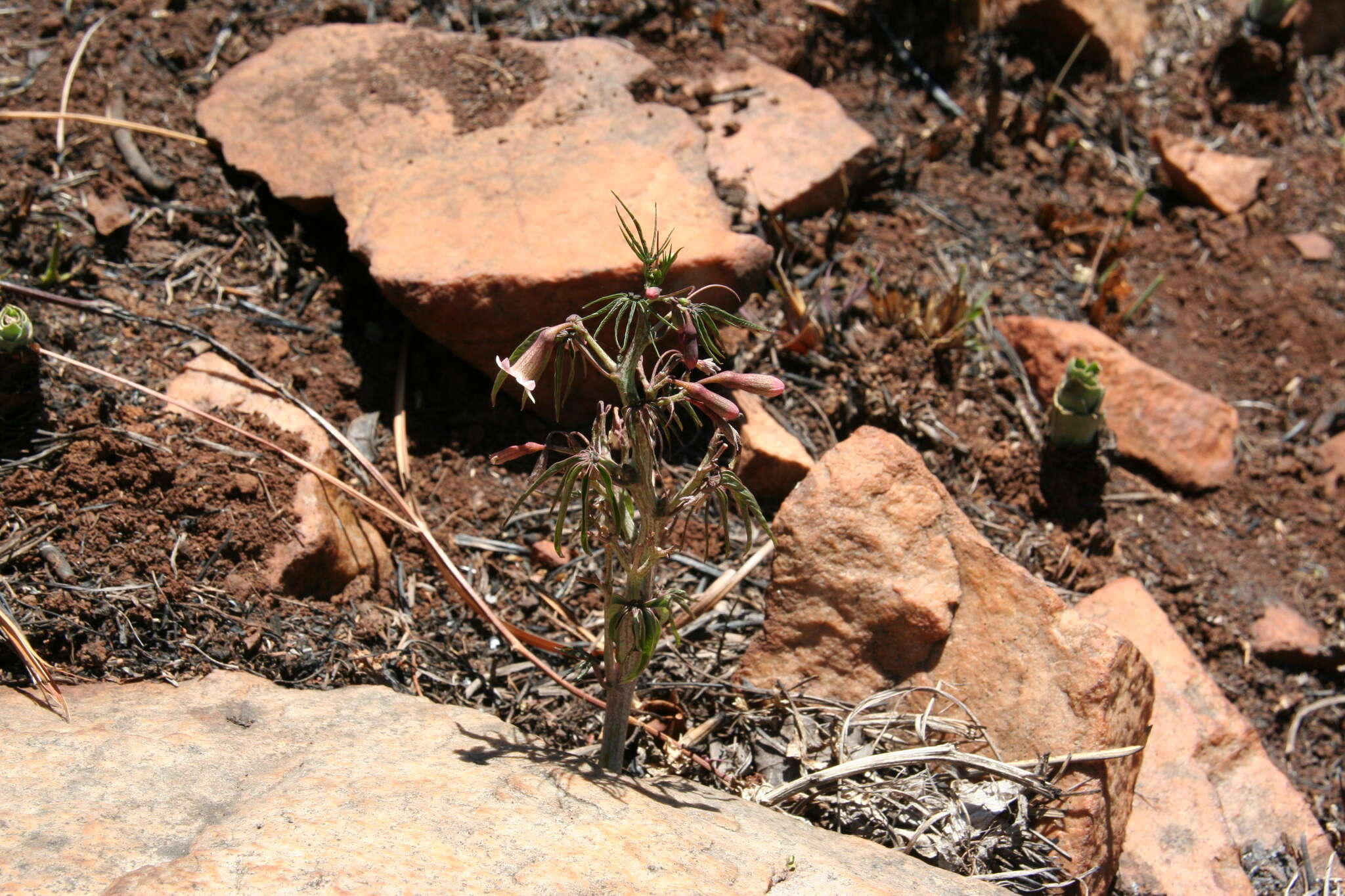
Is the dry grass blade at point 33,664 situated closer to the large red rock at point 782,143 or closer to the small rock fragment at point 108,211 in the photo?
the small rock fragment at point 108,211

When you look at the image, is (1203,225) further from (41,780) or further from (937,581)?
(41,780)

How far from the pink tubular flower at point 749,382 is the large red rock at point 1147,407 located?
2159 millimetres

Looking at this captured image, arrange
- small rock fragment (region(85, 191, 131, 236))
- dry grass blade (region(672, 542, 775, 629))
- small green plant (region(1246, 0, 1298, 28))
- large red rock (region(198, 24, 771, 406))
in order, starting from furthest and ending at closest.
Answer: small green plant (region(1246, 0, 1298, 28)) < small rock fragment (region(85, 191, 131, 236)) < large red rock (region(198, 24, 771, 406)) < dry grass blade (region(672, 542, 775, 629))

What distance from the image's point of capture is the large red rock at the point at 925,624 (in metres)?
2.56

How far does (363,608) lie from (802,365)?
1731 millimetres

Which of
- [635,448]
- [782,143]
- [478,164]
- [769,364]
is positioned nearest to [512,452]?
[635,448]

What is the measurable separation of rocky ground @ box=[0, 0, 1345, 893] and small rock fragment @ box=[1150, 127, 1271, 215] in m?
0.03

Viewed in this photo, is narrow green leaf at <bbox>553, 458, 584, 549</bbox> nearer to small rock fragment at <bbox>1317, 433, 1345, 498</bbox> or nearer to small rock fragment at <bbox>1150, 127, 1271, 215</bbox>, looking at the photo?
small rock fragment at <bbox>1317, 433, 1345, 498</bbox>

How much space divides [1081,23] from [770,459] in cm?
321

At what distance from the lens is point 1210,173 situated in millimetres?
4621

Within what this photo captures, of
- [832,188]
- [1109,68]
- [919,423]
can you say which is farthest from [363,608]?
[1109,68]

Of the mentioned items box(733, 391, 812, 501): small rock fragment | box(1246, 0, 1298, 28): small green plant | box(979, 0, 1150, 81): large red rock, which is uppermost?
box(1246, 0, 1298, 28): small green plant

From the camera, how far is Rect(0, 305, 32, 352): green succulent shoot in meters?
2.56

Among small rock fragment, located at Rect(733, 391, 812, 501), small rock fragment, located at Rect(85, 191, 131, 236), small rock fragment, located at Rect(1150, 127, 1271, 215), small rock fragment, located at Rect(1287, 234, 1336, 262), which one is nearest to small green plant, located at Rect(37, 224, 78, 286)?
small rock fragment, located at Rect(85, 191, 131, 236)
